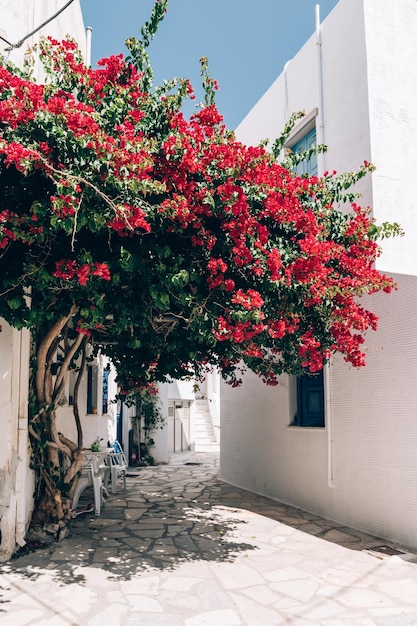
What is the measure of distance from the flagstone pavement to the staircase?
12183 mm

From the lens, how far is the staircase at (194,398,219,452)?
839 inches

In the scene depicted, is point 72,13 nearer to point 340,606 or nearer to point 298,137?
point 298,137

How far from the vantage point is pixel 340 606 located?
5.19 meters

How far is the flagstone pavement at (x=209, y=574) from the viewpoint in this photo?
→ 16.2 feet

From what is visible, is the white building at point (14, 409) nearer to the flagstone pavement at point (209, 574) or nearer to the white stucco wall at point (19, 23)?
the white stucco wall at point (19, 23)

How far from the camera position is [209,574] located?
6.00 m


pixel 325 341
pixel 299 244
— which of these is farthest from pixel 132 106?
pixel 325 341

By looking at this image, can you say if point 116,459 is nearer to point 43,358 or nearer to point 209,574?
point 43,358

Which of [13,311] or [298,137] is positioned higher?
[298,137]

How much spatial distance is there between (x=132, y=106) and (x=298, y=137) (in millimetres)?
5098

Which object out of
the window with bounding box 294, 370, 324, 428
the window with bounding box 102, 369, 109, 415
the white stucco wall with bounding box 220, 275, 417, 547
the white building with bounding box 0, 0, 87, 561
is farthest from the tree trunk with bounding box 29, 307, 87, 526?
the window with bounding box 102, 369, 109, 415

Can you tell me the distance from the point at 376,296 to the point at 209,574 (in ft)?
14.6

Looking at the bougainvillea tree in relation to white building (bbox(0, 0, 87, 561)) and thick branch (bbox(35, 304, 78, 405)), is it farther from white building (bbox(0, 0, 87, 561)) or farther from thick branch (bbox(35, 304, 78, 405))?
white building (bbox(0, 0, 87, 561))

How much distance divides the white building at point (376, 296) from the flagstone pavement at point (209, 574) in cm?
57
